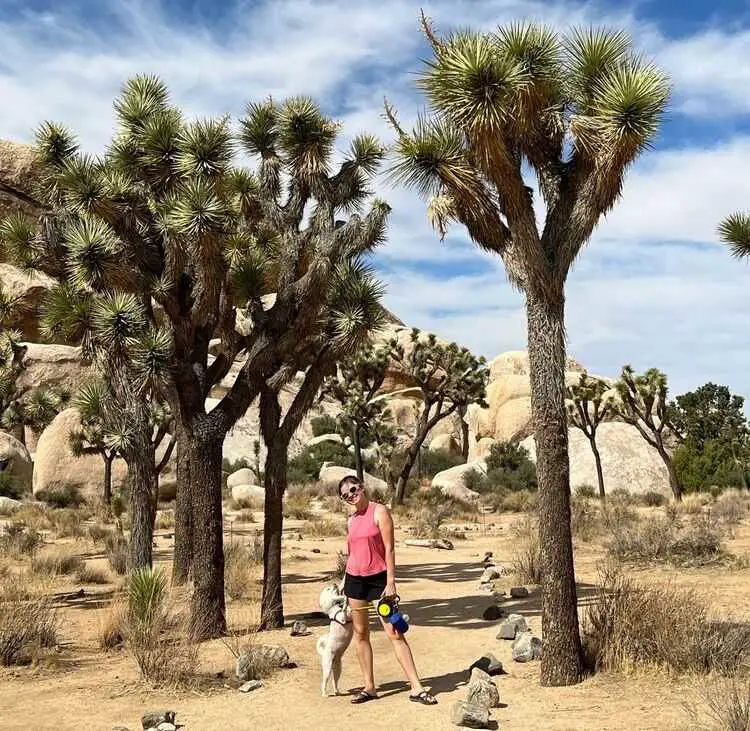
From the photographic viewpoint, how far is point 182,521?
11680 millimetres

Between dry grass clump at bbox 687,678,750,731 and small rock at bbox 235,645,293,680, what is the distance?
3563mm

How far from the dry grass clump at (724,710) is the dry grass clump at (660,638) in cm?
40

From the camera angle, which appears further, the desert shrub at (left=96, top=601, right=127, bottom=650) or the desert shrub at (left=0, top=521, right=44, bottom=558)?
the desert shrub at (left=0, top=521, right=44, bottom=558)

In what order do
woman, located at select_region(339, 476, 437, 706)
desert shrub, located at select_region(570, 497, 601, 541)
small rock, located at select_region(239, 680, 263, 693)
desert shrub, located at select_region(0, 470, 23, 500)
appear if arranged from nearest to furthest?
woman, located at select_region(339, 476, 437, 706) → small rock, located at select_region(239, 680, 263, 693) → desert shrub, located at select_region(570, 497, 601, 541) → desert shrub, located at select_region(0, 470, 23, 500)

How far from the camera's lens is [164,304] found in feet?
32.0

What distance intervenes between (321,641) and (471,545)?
458 inches

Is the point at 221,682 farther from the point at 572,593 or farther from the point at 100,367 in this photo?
the point at 100,367

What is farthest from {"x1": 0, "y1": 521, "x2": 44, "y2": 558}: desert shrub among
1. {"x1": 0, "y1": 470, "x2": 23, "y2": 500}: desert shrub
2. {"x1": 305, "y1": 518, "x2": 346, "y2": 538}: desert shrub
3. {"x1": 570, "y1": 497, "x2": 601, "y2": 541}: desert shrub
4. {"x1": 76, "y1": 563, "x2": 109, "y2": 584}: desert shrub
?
{"x1": 0, "y1": 470, "x2": 23, "y2": 500}: desert shrub

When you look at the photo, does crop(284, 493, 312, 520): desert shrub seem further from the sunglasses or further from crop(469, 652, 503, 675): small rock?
the sunglasses

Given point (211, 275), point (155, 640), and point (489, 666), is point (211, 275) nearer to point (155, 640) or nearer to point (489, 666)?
point (155, 640)

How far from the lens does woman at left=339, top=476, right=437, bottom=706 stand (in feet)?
19.7

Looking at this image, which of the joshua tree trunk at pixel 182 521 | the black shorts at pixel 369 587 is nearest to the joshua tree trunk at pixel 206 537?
the joshua tree trunk at pixel 182 521

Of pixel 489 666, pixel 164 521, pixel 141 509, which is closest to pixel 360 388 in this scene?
pixel 164 521

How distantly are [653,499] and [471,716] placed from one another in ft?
79.1
